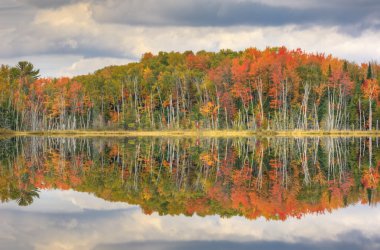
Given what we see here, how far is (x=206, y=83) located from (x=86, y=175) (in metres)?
58.9

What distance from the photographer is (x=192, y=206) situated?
16.2 metres

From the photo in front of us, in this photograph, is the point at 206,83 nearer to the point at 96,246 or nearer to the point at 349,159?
the point at 349,159

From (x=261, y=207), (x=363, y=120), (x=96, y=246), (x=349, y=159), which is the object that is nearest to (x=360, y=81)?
(x=363, y=120)

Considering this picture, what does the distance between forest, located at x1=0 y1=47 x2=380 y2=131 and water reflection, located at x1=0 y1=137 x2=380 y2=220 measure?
41.3 metres

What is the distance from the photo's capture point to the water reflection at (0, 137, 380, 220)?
640 inches

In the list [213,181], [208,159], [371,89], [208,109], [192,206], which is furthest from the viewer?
[208,109]

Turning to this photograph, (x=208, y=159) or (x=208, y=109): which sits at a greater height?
(x=208, y=109)

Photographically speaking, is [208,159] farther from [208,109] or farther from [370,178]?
[208,109]

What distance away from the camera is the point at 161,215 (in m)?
14.9

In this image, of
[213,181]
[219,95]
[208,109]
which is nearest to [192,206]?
[213,181]

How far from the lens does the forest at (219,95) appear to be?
76188 mm

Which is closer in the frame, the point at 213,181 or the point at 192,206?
the point at 192,206

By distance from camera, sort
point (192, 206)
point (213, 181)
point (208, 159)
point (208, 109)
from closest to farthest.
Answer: point (192, 206) → point (213, 181) → point (208, 159) → point (208, 109)

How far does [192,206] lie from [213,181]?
5350 millimetres
